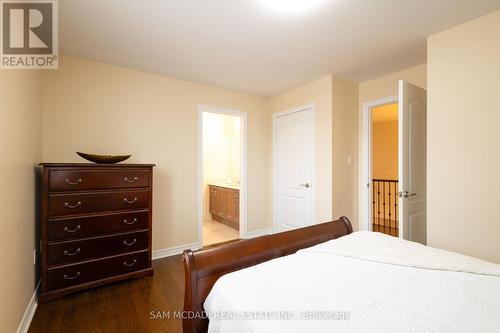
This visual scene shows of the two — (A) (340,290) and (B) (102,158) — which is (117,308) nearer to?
(B) (102,158)

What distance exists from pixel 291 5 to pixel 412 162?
1925 millimetres

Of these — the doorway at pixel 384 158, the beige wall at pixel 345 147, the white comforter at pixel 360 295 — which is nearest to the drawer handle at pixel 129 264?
the white comforter at pixel 360 295

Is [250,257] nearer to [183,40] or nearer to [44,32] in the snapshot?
[183,40]

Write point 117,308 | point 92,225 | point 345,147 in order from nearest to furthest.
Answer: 1. point 117,308
2. point 92,225
3. point 345,147

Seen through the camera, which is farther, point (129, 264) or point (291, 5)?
point (129, 264)

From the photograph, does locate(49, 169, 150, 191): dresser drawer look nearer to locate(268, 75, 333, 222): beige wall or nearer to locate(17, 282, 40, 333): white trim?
locate(17, 282, 40, 333): white trim

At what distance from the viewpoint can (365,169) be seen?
3.38 m

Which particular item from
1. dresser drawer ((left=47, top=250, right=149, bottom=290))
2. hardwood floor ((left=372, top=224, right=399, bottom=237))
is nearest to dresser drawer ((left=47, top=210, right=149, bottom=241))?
dresser drawer ((left=47, top=250, right=149, bottom=290))

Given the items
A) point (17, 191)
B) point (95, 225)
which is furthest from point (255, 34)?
point (95, 225)

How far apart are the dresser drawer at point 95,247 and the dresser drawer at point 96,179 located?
1.66 feet

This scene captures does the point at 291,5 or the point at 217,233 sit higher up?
the point at 291,5

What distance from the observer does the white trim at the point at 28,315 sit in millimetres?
1630

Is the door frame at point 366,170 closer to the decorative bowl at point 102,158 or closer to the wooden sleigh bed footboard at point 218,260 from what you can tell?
the wooden sleigh bed footboard at point 218,260

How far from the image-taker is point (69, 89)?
2.55 metres
